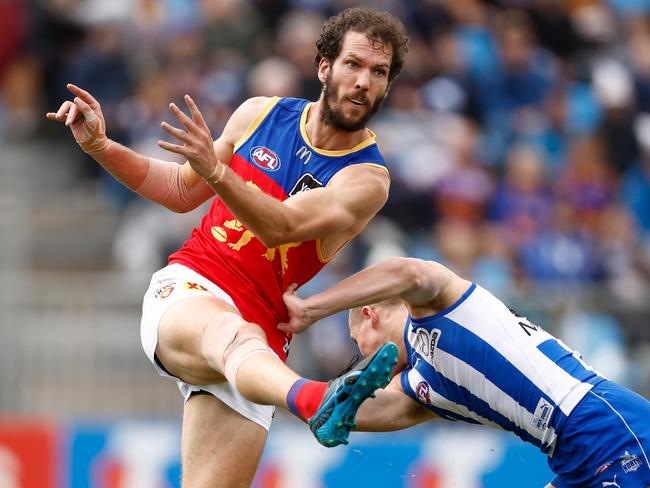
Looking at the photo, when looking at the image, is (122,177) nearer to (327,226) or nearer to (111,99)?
(327,226)

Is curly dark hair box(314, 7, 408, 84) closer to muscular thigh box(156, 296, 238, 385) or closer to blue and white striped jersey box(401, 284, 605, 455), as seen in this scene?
blue and white striped jersey box(401, 284, 605, 455)

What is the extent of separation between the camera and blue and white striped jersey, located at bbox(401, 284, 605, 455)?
20.3 feet

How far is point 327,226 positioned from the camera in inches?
242

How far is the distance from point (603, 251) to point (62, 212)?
5.32m

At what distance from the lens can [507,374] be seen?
20.4 feet

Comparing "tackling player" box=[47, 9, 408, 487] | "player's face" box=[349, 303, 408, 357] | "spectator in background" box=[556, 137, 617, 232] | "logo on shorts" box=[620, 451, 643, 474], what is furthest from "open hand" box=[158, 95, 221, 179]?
"spectator in background" box=[556, 137, 617, 232]

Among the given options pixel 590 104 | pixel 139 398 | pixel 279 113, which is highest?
pixel 279 113

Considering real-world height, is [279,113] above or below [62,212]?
above

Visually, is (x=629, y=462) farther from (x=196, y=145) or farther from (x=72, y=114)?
(x=72, y=114)

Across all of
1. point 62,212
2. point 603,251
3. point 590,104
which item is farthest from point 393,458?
point 590,104

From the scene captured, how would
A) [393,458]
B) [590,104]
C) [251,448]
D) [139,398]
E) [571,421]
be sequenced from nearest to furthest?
1. [571,421]
2. [251,448]
3. [393,458]
4. [139,398]
5. [590,104]

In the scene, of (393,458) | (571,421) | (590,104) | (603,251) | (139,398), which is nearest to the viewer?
(571,421)

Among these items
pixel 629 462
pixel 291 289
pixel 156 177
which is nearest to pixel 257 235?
pixel 291 289

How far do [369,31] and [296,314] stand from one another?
1418mm
